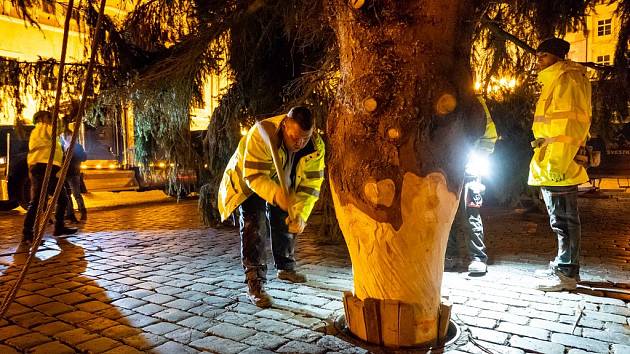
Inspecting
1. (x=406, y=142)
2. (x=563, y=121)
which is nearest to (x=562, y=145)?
(x=563, y=121)

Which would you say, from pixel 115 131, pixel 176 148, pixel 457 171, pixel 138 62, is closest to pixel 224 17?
pixel 138 62

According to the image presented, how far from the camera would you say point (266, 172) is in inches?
142

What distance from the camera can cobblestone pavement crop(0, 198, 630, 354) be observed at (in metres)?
2.86

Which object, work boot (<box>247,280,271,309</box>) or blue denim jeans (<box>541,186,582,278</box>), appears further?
blue denim jeans (<box>541,186,582,278</box>)

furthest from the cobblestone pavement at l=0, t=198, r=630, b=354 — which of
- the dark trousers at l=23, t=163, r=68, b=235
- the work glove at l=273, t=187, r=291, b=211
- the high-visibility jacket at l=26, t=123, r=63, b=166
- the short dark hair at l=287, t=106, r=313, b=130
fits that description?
the short dark hair at l=287, t=106, r=313, b=130

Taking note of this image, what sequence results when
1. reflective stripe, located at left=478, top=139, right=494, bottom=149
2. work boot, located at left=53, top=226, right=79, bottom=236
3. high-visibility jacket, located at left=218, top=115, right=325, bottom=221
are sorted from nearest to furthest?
high-visibility jacket, located at left=218, top=115, right=325, bottom=221 → reflective stripe, located at left=478, top=139, right=494, bottom=149 → work boot, located at left=53, top=226, right=79, bottom=236

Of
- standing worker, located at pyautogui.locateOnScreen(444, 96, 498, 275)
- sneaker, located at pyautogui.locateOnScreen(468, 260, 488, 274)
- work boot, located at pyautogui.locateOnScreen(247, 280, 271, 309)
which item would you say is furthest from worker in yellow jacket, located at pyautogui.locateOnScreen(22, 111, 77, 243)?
sneaker, located at pyautogui.locateOnScreen(468, 260, 488, 274)

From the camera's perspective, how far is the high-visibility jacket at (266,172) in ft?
11.7

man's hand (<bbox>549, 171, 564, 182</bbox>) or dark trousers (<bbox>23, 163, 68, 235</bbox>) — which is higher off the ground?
man's hand (<bbox>549, 171, 564, 182</bbox>)

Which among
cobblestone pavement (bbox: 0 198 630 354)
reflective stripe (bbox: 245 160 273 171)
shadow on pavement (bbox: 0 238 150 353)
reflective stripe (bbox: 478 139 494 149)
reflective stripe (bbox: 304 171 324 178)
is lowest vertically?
cobblestone pavement (bbox: 0 198 630 354)

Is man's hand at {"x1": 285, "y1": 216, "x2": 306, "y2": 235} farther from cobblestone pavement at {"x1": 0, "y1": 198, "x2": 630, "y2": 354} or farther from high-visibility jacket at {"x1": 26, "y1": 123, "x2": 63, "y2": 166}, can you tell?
high-visibility jacket at {"x1": 26, "y1": 123, "x2": 63, "y2": 166}

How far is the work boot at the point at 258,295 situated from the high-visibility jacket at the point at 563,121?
2.47 metres

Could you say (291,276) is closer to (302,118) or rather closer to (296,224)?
(296,224)

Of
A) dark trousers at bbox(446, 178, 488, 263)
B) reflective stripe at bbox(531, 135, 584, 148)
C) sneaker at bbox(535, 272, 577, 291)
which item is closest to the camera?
reflective stripe at bbox(531, 135, 584, 148)
